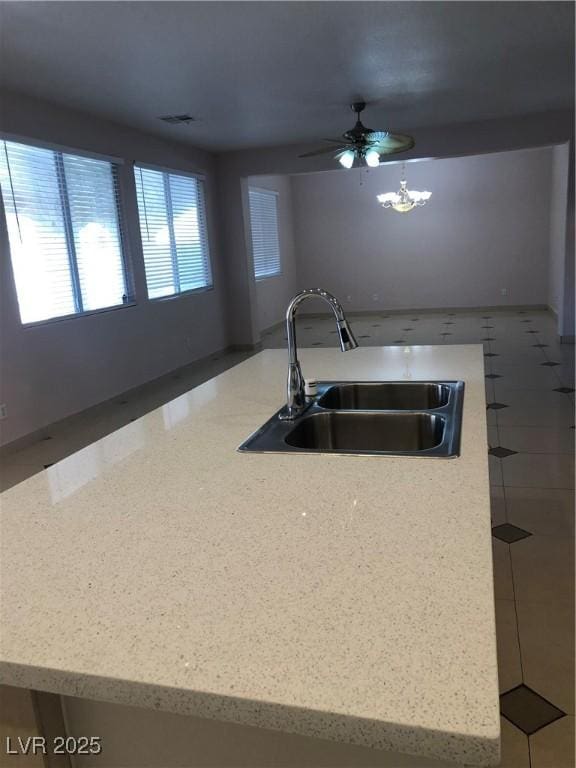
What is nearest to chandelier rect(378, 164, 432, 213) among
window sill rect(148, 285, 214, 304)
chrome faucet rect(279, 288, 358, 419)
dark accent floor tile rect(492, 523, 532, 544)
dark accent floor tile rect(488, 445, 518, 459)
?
window sill rect(148, 285, 214, 304)

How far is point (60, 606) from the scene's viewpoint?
0.88 metres

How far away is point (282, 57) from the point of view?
395 centimetres

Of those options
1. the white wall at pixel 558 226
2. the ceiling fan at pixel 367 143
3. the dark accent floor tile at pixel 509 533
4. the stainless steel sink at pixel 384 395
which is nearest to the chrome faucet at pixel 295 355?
the stainless steel sink at pixel 384 395

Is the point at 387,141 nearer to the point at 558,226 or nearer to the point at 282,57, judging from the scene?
the point at 282,57

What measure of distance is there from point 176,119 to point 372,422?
4.82 m

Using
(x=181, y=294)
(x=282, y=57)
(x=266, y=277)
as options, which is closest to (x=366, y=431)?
(x=282, y=57)

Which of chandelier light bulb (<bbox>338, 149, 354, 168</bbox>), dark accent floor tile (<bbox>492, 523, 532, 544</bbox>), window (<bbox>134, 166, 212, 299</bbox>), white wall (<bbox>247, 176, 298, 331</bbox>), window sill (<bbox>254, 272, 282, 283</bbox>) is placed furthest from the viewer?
white wall (<bbox>247, 176, 298, 331</bbox>)

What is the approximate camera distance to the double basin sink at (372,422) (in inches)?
61.5

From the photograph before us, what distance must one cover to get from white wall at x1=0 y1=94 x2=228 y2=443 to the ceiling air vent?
0.49m

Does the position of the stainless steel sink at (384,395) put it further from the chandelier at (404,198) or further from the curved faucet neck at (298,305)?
the chandelier at (404,198)

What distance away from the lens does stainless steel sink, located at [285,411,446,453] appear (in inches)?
68.6

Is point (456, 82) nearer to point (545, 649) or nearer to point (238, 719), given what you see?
point (545, 649)

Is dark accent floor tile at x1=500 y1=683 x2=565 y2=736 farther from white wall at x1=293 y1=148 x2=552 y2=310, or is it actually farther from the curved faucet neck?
white wall at x1=293 y1=148 x2=552 y2=310

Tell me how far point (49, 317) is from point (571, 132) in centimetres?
589
